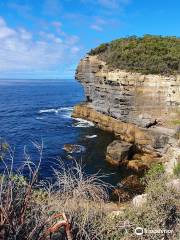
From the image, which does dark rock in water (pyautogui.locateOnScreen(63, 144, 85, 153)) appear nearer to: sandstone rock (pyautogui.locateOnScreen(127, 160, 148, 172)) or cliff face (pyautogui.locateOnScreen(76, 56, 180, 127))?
cliff face (pyautogui.locateOnScreen(76, 56, 180, 127))

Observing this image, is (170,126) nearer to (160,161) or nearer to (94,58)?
(160,161)

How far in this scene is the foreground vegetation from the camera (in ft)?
38.2

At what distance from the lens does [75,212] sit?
1379 cm

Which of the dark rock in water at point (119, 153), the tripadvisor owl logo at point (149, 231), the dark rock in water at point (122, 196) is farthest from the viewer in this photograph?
the dark rock in water at point (119, 153)

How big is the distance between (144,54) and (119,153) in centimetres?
2256

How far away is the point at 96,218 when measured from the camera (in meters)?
15.5

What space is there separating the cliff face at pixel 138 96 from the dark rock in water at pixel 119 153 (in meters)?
6.54

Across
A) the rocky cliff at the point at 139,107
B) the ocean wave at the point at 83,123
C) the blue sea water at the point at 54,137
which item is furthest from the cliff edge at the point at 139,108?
the ocean wave at the point at 83,123

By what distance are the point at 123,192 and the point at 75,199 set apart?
22848mm

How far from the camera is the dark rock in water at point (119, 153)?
44.3 meters

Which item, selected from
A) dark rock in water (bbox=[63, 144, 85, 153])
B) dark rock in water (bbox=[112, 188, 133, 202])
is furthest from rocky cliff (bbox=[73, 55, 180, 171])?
dark rock in water (bbox=[112, 188, 133, 202])

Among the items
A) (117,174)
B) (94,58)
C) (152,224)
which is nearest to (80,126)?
(94,58)

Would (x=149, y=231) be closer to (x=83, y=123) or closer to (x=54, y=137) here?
(x=54, y=137)

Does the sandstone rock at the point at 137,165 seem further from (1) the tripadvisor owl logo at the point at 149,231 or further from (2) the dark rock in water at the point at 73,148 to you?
(1) the tripadvisor owl logo at the point at 149,231
